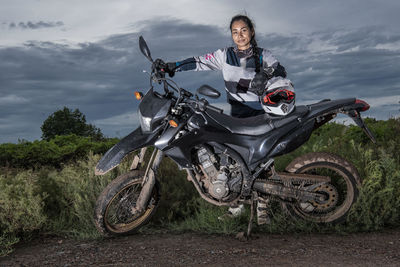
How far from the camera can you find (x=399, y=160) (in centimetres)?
654

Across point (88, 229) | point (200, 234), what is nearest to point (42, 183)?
point (88, 229)

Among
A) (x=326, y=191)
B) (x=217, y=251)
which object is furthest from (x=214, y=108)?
(x=326, y=191)

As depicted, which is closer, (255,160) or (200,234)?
(255,160)

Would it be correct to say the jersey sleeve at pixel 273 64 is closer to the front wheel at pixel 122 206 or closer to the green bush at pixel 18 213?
the front wheel at pixel 122 206

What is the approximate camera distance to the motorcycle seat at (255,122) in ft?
15.8

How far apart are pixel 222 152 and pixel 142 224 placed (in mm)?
1392

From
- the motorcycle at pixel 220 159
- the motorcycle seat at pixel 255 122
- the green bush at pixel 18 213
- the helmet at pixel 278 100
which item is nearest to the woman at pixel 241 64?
the helmet at pixel 278 100

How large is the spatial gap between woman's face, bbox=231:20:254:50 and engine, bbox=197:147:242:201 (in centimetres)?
152

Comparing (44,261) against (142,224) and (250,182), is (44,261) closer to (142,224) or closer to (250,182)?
(142,224)

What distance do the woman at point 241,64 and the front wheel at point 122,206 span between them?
→ 1.45 meters

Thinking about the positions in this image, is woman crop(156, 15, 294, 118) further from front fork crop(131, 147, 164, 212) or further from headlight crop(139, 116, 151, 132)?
front fork crop(131, 147, 164, 212)

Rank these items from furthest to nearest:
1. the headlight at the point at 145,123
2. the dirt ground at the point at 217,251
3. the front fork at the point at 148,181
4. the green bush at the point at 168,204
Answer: the green bush at the point at 168,204
the front fork at the point at 148,181
the headlight at the point at 145,123
the dirt ground at the point at 217,251

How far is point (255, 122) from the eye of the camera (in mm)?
4918

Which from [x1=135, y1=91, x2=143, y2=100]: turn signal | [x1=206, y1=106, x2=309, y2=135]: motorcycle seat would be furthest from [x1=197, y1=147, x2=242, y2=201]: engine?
[x1=135, y1=91, x2=143, y2=100]: turn signal
